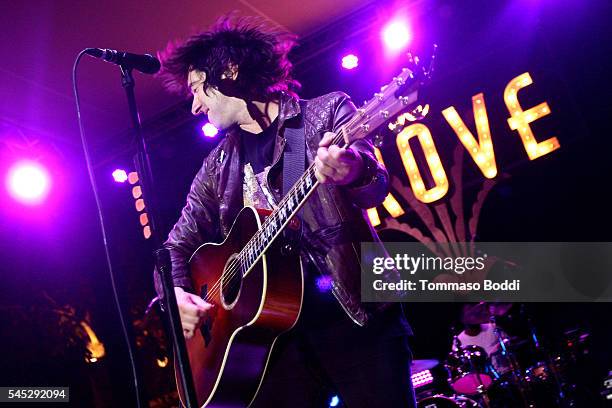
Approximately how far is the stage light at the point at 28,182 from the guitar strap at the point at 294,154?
18.1 ft

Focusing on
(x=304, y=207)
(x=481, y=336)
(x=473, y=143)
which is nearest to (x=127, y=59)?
(x=304, y=207)

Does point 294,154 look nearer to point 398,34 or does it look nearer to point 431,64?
point 431,64

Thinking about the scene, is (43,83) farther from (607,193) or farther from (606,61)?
(607,193)

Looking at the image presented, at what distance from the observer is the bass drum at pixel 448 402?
497cm

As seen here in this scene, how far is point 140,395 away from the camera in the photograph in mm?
1976

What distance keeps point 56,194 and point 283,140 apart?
5.77 meters

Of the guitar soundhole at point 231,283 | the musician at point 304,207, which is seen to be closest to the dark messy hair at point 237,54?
the musician at point 304,207

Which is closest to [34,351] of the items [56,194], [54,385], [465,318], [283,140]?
[54,385]

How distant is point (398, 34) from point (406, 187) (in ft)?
5.67

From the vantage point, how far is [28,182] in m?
6.68

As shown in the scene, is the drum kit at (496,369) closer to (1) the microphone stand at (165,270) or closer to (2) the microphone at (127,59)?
(1) the microphone stand at (165,270)

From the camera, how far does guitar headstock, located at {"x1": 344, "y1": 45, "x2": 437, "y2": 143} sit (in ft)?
5.59

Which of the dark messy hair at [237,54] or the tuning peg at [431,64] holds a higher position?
the dark messy hair at [237,54]

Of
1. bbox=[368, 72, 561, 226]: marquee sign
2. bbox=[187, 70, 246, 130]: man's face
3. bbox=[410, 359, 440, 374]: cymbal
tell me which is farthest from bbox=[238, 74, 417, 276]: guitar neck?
bbox=[368, 72, 561, 226]: marquee sign
